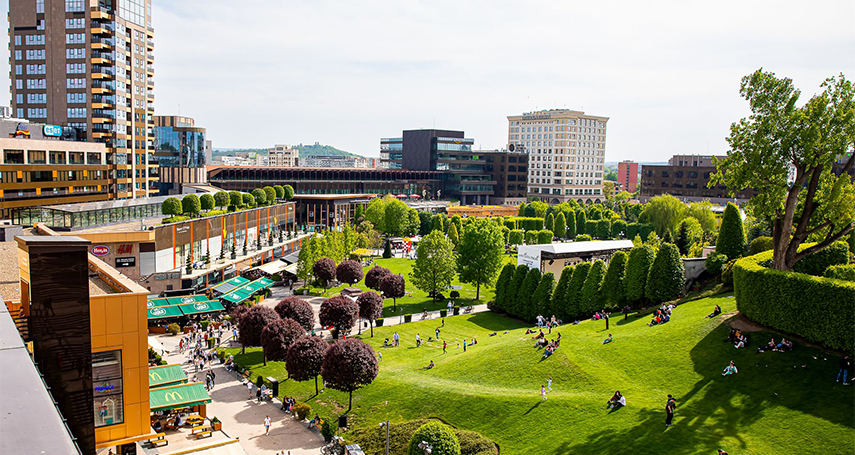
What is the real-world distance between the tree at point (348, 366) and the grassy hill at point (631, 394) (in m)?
1.76

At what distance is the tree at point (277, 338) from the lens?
43.3 meters

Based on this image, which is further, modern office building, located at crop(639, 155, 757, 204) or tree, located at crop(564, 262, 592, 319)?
modern office building, located at crop(639, 155, 757, 204)

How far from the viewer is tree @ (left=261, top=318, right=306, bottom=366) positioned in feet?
142

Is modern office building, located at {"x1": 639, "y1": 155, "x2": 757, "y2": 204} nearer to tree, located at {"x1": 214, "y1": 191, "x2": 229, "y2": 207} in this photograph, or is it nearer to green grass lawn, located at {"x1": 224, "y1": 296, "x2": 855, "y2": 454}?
tree, located at {"x1": 214, "y1": 191, "x2": 229, "y2": 207}

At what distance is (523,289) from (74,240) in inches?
1881

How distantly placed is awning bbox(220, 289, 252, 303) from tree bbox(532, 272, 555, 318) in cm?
2853

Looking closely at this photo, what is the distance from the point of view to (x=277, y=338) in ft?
142

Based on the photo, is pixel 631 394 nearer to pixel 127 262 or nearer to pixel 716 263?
pixel 716 263

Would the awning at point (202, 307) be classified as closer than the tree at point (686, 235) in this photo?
Yes

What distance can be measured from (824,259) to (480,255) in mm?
36195

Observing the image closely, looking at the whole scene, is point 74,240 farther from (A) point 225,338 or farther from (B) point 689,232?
(B) point 689,232

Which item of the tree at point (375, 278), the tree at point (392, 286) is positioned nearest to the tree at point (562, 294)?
the tree at point (392, 286)

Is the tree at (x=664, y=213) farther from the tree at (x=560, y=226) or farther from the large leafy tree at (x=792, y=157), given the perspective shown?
the large leafy tree at (x=792, y=157)

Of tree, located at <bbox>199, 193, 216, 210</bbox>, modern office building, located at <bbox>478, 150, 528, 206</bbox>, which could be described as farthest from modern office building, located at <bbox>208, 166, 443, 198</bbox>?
tree, located at <bbox>199, 193, 216, 210</bbox>
